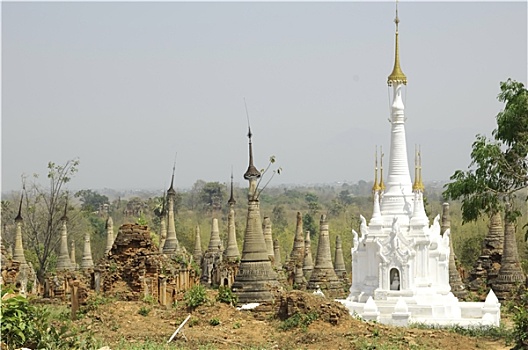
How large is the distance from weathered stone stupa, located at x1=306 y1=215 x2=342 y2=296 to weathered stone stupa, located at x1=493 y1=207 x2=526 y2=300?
5803 mm

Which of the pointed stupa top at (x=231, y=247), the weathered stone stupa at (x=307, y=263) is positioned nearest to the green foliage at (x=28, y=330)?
the pointed stupa top at (x=231, y=247)

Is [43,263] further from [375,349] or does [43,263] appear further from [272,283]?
[375,349]

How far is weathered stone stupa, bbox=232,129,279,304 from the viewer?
2189cm

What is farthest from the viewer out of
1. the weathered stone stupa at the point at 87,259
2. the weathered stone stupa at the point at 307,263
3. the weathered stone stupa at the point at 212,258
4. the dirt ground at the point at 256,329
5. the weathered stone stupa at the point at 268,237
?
the weathered stone stupa at the point at 307,263

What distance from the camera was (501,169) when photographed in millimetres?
20000

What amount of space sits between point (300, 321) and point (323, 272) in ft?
47.3

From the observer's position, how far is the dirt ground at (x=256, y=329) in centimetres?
1666

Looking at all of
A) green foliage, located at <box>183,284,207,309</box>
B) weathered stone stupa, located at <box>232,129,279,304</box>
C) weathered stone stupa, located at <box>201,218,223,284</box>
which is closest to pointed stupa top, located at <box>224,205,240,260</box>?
weathered stone stupa, located at <box>201,218,223,284</box>

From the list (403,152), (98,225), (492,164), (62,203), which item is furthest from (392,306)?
(98,225)

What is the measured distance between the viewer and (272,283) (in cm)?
2228

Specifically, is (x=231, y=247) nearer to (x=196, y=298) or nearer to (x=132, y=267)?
(x=132, y=267)

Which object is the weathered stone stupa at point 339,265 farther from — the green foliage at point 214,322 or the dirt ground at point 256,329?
the green foliage at point 214,322

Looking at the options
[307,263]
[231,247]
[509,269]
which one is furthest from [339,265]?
[231,247]

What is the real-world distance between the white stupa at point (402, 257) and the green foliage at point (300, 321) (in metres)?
8.68
